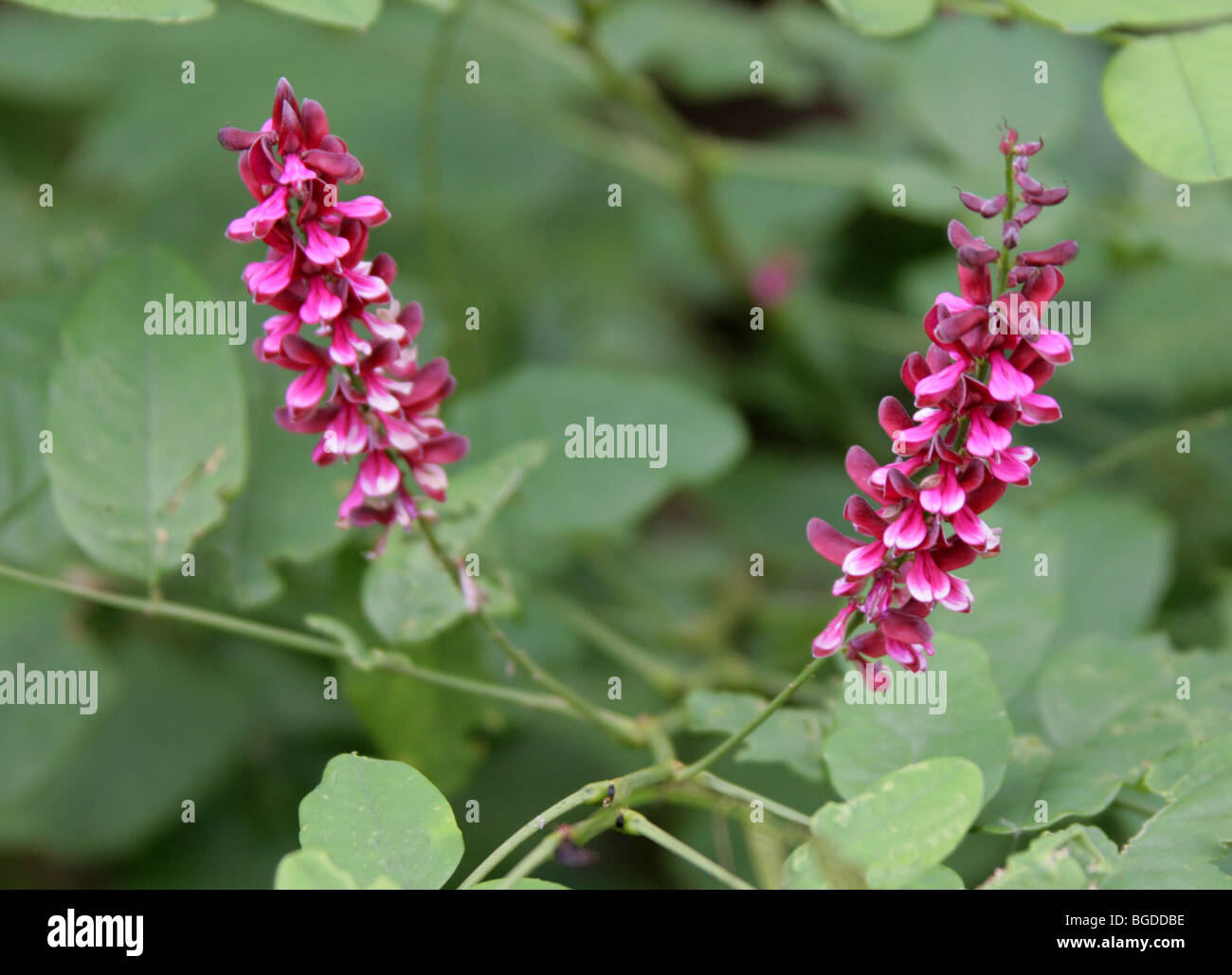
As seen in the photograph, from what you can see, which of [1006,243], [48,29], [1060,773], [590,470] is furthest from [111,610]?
[1006,243]

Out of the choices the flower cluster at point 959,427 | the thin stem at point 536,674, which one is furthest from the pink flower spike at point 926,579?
the thin stem at point 536,674

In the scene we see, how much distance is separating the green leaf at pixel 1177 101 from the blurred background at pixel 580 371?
281 mm

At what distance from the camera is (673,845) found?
1.06 meters

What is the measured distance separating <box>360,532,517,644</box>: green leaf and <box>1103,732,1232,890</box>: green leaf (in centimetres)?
83

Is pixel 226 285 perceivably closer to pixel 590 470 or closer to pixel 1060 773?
pixel 590 470

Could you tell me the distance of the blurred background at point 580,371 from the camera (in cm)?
Result: 185

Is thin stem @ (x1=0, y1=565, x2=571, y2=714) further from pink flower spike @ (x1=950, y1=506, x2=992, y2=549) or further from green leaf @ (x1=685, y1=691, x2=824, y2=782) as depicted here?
pink flower spike @ (x1=950, y1=506, x2=992, y2=549)

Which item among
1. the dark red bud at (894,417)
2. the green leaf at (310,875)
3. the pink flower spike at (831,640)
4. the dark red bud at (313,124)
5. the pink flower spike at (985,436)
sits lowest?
the green leaf at (310,875)

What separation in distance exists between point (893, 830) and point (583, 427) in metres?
1.25

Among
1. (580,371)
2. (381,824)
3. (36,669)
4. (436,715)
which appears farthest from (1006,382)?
(36,669)

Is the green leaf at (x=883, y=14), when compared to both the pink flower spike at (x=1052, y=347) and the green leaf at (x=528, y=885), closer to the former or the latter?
the pink flower spike at (x=1052, y=347)

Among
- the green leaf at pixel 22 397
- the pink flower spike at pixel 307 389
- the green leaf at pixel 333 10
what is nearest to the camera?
the pink flower spike at pixel 307 389

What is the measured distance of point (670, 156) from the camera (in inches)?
112
